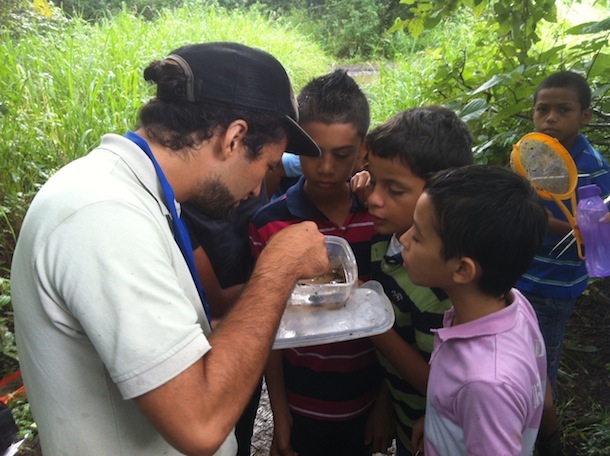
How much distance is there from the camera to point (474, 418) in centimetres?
114

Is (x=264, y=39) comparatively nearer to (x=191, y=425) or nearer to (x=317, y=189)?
(x=317, y=189)

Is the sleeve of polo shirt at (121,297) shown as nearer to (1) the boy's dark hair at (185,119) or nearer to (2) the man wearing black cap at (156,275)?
(2) the man wearing black cap at (156,275)

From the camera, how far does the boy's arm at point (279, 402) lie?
1827mm

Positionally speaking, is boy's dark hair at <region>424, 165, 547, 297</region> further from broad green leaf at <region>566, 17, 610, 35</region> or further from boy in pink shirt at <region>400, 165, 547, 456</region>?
broad green leaf at <region>566, 17, 610, 35</region>

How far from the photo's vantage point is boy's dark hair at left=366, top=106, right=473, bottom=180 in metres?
1.58

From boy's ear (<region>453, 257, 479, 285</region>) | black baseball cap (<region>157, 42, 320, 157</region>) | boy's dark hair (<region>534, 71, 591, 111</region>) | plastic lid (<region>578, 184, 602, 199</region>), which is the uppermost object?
black baseball cap (<region>157, 42, 320, 157</region>)

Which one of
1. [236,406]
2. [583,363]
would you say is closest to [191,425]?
[236,406]

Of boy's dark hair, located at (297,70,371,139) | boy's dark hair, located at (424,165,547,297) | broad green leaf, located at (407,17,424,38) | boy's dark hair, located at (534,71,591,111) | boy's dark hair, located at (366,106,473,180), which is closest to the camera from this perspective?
boy's dark hair, located at (424,165,547,297)

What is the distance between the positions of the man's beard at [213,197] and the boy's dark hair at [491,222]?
1.83 feet

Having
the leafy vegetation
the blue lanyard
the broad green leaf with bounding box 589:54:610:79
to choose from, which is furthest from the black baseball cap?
the broad green leaf with bounding box 589:54:610:79

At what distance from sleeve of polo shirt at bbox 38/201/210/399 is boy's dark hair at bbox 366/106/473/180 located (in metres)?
0.91

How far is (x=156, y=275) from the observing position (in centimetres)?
94

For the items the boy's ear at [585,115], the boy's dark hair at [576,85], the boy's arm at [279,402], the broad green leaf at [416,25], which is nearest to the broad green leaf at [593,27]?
the boy's dark hair at [576,85]

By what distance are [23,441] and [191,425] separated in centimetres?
216
